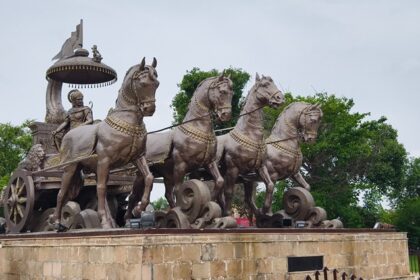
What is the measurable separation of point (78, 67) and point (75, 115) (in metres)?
1.45

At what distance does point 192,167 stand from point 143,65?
237 cm

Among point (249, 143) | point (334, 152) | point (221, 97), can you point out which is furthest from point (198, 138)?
point (334, 152)

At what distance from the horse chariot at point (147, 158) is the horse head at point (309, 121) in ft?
0.07

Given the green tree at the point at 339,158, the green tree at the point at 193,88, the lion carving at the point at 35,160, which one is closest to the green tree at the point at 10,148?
the green tree at the point at 193,88

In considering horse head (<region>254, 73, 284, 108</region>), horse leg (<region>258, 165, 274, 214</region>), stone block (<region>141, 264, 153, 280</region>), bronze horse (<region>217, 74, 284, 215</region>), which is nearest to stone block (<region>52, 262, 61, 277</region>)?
stone block (<region>141, 264, 153, 280</region>)

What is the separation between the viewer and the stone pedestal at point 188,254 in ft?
24.5

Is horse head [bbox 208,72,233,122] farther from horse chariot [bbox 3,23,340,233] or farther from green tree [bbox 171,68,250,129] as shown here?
green tree [bbox 171,68,250,129]

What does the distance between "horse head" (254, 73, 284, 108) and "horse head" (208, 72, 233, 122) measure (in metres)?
1.30

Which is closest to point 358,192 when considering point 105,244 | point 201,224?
point 201,224

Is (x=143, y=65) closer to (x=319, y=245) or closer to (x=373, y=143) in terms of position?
(x=319, y=245)

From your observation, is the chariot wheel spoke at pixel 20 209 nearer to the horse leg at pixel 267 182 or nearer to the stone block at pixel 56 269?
the stone block at pixel 56 269

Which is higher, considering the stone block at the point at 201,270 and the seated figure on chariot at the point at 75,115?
the seated figure on chariot at the point at 75,115

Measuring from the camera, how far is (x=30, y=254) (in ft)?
32.2

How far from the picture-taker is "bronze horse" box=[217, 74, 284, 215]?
1100cm
